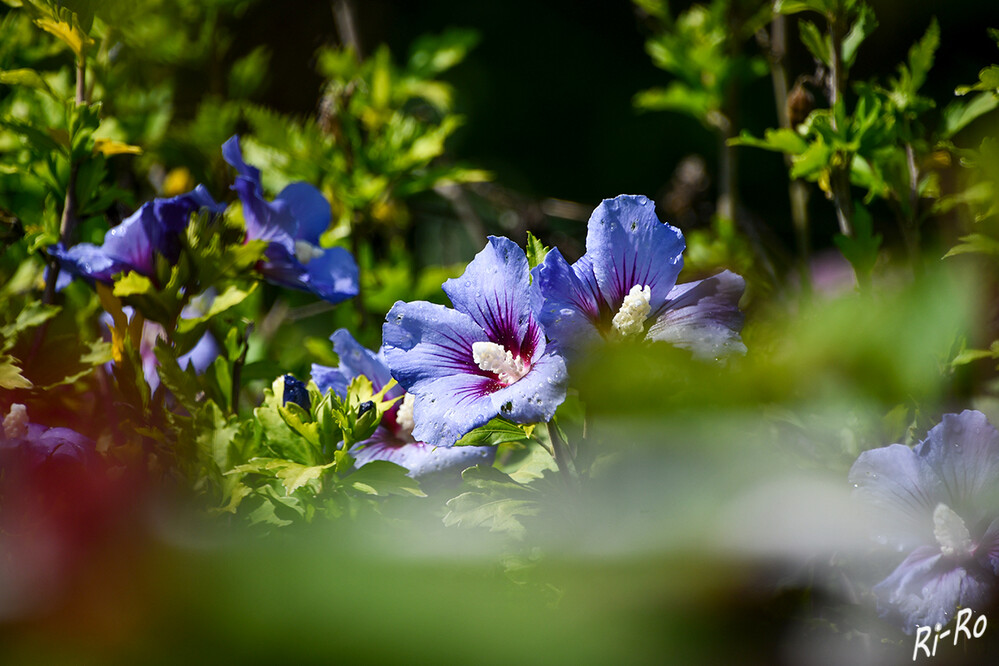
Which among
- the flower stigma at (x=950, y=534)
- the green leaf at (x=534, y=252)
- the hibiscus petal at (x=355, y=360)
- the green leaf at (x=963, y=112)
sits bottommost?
the flower stigma at (x=950, y=534)

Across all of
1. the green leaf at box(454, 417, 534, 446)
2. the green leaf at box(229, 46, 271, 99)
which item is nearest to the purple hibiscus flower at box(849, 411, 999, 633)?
the green leaf at box(454, 417, 534, 446)

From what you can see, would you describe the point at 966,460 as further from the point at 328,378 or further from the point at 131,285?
the point at 131,285

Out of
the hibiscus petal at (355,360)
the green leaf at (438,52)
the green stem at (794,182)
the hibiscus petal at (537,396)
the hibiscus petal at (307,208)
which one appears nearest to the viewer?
the hibiscus petal at (537,396)

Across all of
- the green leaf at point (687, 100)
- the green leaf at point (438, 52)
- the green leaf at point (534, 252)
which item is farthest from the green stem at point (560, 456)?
the green leaf at point (438, 52)

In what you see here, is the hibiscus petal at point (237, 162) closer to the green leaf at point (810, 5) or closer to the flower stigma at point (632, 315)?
the flower stigma at point (632, 315)

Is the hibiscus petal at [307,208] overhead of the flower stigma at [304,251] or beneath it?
overhead

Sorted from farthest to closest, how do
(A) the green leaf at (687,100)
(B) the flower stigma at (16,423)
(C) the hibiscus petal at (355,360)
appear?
1. (A) the green leaf at (687,100)
2. (C) the hibiscus petal at (355,360)
3. (B) the flower stigma at (16,423)

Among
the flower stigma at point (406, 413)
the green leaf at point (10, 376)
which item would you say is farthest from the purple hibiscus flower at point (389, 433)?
the green leaf at point (10, 376)

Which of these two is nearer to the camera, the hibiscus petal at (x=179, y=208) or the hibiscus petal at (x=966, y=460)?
the hibiscus petal at (x=966, y=460)
